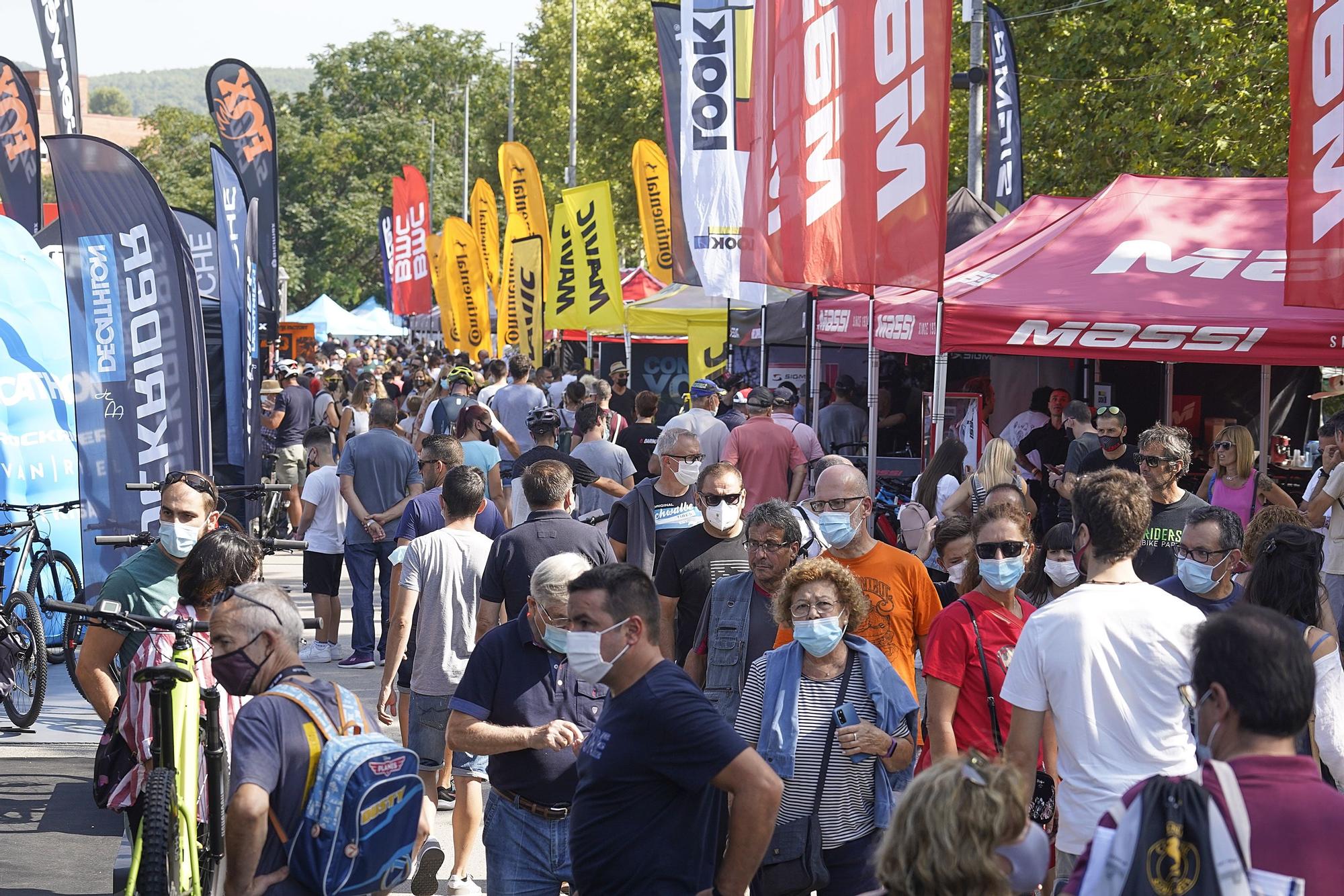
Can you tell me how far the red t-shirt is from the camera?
471 cm

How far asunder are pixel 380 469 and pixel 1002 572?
21.3 feet

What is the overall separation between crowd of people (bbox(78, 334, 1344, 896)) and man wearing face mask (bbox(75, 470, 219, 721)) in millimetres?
13

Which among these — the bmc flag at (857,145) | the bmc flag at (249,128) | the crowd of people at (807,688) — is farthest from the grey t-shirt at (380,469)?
the bmc flag at (249,128)

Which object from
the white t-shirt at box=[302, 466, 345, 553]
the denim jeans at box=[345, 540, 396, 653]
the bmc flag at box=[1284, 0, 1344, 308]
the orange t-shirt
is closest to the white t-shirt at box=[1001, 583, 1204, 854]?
the orange t-shirt

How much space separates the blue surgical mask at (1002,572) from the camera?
4.93 m

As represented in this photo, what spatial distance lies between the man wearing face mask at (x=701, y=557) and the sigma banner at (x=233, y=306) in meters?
5.99

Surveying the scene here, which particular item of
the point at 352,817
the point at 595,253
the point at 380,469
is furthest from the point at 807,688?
the point at 595,253

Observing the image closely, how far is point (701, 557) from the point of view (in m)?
6.20

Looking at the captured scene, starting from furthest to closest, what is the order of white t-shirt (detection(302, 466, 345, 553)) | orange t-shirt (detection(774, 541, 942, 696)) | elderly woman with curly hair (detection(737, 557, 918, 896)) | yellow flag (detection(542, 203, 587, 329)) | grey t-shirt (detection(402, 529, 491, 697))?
yellow flag (detection(542, 203, 587, 329)) → white t-shirt (detection(302, 466, 345, 553)) → grey t-shirt (detection(402, 529, 491, 697)) → orange t-shirt (detection(774, 541, 942, 696)) → elderly woman with curly hair (detection(737, 557, 918, 896))

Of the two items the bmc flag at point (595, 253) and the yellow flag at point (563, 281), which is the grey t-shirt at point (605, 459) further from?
the yellow flag at point (563, 281)

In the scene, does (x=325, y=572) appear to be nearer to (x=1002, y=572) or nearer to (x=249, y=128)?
(x=1002, y=572)

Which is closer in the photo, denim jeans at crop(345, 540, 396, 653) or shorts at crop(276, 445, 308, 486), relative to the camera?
denim jeans at crop(345, 540, 396, 653)

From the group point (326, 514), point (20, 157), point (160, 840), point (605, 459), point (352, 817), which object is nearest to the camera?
point (352, 817)

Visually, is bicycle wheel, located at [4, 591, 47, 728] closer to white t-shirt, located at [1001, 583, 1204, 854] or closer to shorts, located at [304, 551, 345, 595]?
shorts, located at [304, 551, 345, 595]
